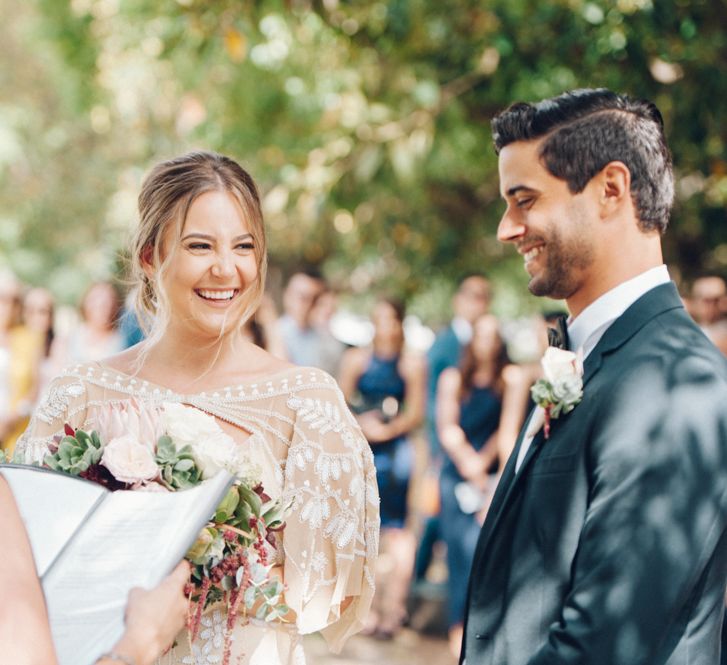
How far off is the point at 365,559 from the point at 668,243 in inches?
347

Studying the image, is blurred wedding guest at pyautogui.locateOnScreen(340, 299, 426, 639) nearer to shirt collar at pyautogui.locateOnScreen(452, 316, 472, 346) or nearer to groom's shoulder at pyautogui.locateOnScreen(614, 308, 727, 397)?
shirt collar at pyautogui.locateOnScreen(452, 316, 472, 346)

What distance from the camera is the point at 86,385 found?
3.35 metres

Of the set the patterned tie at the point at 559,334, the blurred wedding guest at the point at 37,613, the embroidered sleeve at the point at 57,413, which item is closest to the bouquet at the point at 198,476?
the blurred wedding guest at the point at 37,613

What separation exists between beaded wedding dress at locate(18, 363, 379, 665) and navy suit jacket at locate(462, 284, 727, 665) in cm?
75

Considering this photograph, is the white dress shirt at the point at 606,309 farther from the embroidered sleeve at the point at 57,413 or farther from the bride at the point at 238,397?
the embroidered sleeve at the point at 57,413

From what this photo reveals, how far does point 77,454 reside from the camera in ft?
8.75

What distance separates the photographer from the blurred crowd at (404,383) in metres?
7.51

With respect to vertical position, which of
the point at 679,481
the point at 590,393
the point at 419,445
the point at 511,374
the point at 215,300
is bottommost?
the point at 419,445

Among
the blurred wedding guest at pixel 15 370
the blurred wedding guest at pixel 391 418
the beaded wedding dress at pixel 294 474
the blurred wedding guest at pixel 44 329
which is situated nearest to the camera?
the beaded wedding dress at pixel 294 474

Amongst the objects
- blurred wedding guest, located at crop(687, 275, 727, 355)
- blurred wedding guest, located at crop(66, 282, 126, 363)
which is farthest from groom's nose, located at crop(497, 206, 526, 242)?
blurred wedding guest, located at crop(66, 282, 126, 363)

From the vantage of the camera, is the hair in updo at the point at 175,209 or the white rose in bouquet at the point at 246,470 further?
the hair in updo at the point at 175,209

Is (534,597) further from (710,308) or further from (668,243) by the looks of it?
(668,243)

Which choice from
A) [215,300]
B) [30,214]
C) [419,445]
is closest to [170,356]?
[215,300]

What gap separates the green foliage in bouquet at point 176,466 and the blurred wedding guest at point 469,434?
16.4 feet
